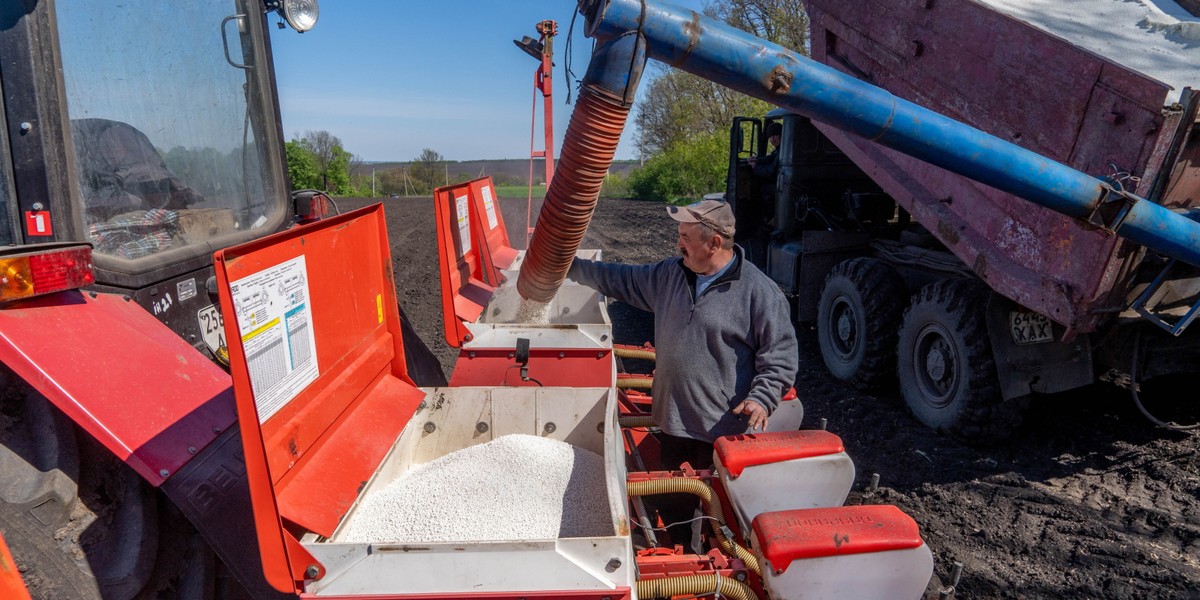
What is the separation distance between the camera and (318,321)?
6.91ft

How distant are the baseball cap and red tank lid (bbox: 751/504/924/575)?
1.20 metres

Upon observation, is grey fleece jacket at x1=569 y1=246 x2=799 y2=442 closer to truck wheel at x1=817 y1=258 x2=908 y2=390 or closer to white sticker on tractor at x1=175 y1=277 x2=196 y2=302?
white sticker on tractor at x1=175 y1=277 x2=196 y2=302

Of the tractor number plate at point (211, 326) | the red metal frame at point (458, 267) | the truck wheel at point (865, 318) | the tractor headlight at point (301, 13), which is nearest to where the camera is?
the tractor number plate at point (211, 326)

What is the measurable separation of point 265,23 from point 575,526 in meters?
2.86

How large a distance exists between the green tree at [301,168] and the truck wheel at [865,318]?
22.9 meters

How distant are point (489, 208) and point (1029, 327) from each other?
3.87 meters

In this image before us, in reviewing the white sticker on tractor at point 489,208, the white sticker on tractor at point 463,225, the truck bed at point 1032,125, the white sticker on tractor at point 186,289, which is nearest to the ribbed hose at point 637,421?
the white sticker on tractor at point 463,225

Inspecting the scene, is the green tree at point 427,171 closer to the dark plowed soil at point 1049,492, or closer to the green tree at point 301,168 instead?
the green tree at point 301,168

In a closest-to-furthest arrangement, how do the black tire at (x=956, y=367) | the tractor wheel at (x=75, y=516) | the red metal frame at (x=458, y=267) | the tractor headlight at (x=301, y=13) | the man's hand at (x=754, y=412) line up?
1. the tractor wheel at (x=75, y=516)
2. the man's hand at (x=754, y=412)
3. the tractor headlight at (x=301, y=13)
4. the red metal frame at (x=458, y=267)
5. the black tire at (x=956, y=367)

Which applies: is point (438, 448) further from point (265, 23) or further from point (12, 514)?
point (265, 23)

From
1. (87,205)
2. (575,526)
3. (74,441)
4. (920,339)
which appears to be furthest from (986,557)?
(87,205)

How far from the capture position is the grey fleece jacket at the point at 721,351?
117 inches

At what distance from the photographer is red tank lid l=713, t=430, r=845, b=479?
260 centimetres

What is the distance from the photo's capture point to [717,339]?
9.95 feet
